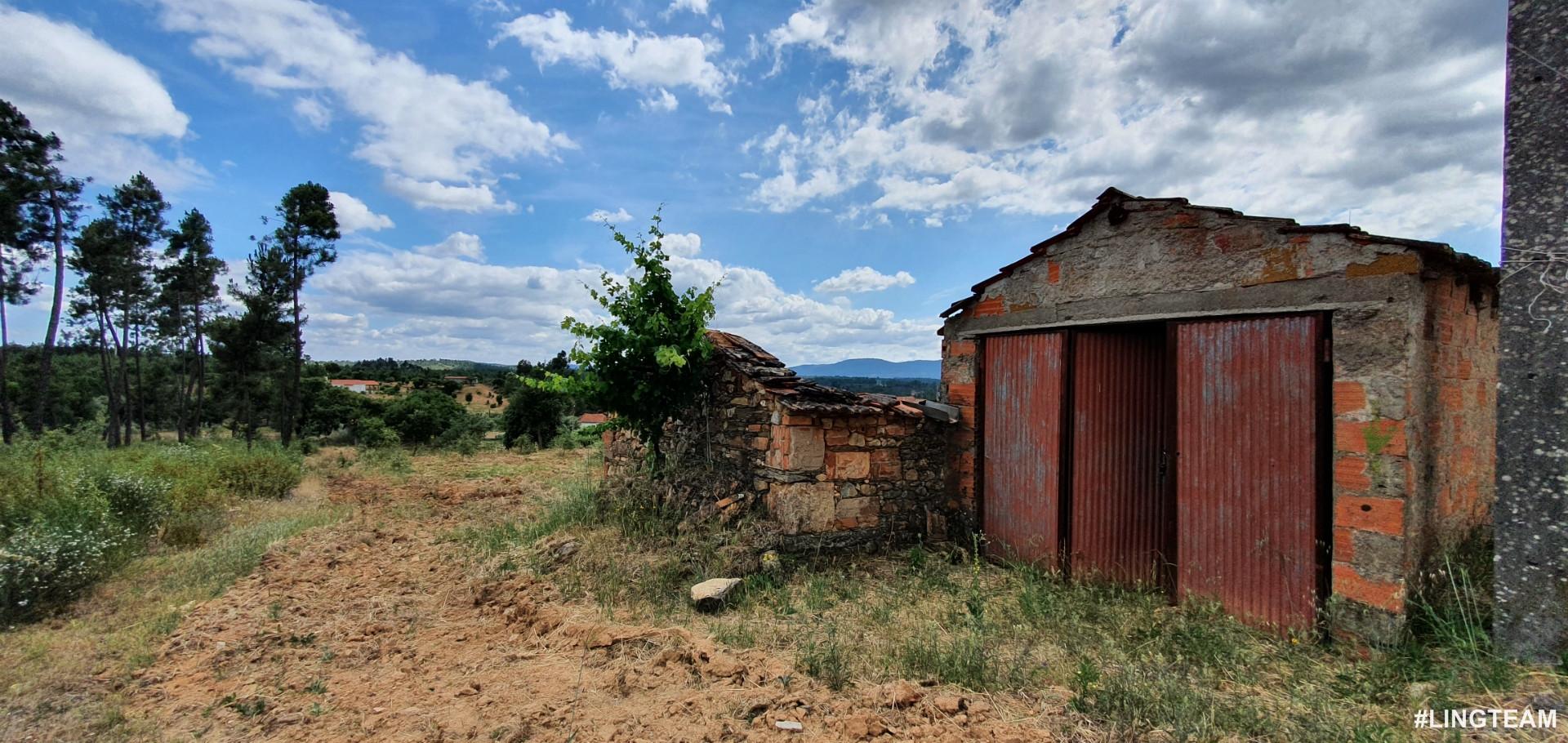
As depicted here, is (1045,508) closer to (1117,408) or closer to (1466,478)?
(1117,408)

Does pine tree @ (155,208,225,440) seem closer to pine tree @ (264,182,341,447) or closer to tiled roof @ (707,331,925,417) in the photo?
pine tree @ (264,182,341,447)

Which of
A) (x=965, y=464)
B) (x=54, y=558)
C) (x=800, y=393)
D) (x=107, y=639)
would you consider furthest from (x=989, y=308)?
(x=54, y=558)

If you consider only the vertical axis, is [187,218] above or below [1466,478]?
above

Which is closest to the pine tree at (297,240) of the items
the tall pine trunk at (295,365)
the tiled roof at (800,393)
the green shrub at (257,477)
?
the tall pine trunk at (295,365)

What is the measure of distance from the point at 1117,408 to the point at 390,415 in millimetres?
22161

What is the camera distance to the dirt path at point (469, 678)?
3.28 m

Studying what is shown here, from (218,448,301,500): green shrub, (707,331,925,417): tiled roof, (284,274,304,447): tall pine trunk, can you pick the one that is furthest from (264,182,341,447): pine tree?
(707,331,925,417): tiled roof

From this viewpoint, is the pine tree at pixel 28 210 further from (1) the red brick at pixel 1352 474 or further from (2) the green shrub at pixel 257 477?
(1) the red brick at pixel 1352 474

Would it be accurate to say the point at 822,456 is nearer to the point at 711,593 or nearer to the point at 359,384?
the point at 711,593

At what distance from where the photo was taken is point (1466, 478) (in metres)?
4.61

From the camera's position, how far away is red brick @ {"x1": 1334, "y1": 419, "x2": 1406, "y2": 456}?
13.0ft

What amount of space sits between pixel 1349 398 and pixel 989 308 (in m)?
3.14

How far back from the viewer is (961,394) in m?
7.09

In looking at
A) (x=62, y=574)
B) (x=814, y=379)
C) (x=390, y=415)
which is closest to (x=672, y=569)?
(x=814, y=379)
